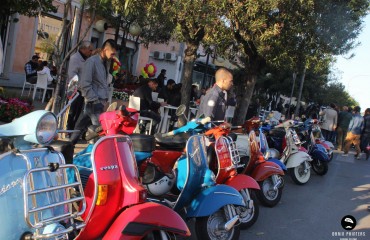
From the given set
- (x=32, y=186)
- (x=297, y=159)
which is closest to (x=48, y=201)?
(x=32, y=186)

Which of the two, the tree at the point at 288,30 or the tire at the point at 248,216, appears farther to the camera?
the tree at the point at 288,30

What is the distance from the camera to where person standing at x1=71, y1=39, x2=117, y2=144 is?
5488mm

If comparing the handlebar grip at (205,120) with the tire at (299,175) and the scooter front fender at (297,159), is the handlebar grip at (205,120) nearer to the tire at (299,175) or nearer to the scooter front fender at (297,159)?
the scooter front fender at (297,159)

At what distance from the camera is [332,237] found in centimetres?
505

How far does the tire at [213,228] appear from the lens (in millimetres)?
3859

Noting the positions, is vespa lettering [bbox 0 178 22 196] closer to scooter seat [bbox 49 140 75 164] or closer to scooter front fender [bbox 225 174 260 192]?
scooter seat [bbox 49 140 75 164]

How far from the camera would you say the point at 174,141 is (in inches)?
189

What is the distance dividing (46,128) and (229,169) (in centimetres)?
266

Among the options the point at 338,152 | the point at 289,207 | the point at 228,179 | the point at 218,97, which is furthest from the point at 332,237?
the point at 338,152

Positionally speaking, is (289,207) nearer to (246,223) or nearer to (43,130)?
(246,223)

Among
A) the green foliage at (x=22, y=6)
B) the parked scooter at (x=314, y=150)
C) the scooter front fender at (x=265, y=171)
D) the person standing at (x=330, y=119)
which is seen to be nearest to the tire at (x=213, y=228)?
the scooter front fender at (x=265, y=171)

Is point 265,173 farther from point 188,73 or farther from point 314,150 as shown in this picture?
point 188,73

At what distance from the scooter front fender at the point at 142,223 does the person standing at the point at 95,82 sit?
288 centimetres

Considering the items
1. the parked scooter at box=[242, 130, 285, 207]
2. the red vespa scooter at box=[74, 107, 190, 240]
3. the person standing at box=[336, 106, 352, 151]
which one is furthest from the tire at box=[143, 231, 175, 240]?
the person standing at box=[336, 106, 352, 151]
